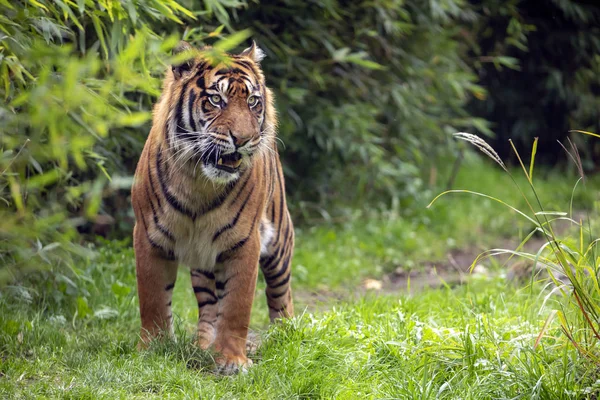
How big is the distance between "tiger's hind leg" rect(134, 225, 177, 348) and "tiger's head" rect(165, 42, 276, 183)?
1.59ft

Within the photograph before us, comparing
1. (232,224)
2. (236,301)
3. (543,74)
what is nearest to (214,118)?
(232,224)

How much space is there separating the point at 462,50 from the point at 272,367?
7.40m

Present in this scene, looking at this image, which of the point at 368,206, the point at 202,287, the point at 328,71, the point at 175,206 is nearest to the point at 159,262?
the point at 175,206

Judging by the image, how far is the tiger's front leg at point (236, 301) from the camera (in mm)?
3977

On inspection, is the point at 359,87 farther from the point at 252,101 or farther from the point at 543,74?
the point at 252,101

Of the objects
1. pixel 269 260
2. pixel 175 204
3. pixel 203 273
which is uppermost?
pixel 175 204

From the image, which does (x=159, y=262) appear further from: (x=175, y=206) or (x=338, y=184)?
(x=338, y=184)

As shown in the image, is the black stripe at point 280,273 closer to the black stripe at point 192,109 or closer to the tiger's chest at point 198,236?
the tiger's chest at point 198,236

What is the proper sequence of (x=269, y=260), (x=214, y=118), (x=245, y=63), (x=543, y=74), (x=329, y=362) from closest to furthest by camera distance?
(x=329, y=362)
(x=214, y=118)
(x=245, y=63)
(x=269, y=260)
(x=543, y=74)

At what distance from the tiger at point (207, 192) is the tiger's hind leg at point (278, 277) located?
464 millimetres

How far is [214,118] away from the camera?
3.85 meters

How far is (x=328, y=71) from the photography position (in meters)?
7.89

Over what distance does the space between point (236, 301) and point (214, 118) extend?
937 millimetres

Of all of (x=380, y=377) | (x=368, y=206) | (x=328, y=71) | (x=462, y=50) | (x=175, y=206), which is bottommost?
(x=368, y=206)
